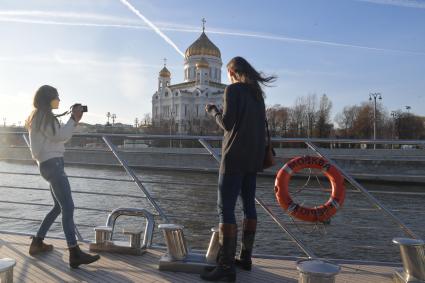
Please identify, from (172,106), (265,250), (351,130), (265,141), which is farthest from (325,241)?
(172,106)

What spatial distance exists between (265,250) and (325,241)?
167 centimetres

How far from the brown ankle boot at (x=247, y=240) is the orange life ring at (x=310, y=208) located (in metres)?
0.46

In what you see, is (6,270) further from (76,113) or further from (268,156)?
(268,156)

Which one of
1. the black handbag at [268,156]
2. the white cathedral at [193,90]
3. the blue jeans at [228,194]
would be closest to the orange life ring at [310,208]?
the black handbag at [268,156]

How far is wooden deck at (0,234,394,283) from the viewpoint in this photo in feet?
11.2

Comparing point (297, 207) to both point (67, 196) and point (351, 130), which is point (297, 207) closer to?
point (67, 196)

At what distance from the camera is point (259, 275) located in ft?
11.6

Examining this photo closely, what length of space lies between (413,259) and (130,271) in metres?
2.15

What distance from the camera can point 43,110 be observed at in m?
3.62

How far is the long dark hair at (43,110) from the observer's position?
357 cm

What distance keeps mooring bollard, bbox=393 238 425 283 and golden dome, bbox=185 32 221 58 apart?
260 feet

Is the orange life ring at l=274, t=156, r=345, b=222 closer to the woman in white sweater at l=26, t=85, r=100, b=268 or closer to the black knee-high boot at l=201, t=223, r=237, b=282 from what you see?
the black knee-high boot at l=201, t=223, r=237, b=282

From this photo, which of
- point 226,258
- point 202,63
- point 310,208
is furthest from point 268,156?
point 202,63

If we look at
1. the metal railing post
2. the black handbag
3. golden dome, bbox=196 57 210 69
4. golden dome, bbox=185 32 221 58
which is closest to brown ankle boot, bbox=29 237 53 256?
the metal railing post
